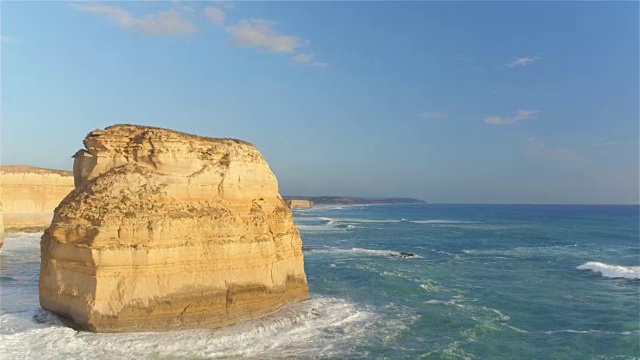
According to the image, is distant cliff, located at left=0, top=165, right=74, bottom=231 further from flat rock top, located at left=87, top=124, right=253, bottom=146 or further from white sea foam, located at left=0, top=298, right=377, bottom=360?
white sea foam, located at left=0, top=298, right=377, bottom=360

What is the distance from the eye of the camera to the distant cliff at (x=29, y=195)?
176 ft

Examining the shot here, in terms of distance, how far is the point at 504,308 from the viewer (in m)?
20.0

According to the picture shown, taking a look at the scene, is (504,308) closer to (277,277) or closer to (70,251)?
(277,277)

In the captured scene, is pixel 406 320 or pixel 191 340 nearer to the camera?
pixel 191 340

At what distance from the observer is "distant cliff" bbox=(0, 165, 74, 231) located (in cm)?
5366

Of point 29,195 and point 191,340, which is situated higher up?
point 29,195

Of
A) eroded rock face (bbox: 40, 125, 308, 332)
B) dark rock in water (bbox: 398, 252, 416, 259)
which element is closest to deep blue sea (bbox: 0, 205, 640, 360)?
eroded rock face (bbox: 40, 125, 308, 332)

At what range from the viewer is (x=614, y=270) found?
97.2 feet

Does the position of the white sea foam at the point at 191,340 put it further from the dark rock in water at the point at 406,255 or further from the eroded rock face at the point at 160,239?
the dark rock in water at the point at 406,255

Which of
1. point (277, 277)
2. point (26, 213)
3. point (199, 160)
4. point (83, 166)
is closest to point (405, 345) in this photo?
point (277, 277)

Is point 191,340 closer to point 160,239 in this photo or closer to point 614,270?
point 160,239

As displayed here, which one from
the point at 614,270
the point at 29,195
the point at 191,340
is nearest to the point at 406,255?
the point at 614,270

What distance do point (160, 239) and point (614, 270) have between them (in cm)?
2698

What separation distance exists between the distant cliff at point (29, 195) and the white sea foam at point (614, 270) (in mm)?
50905
